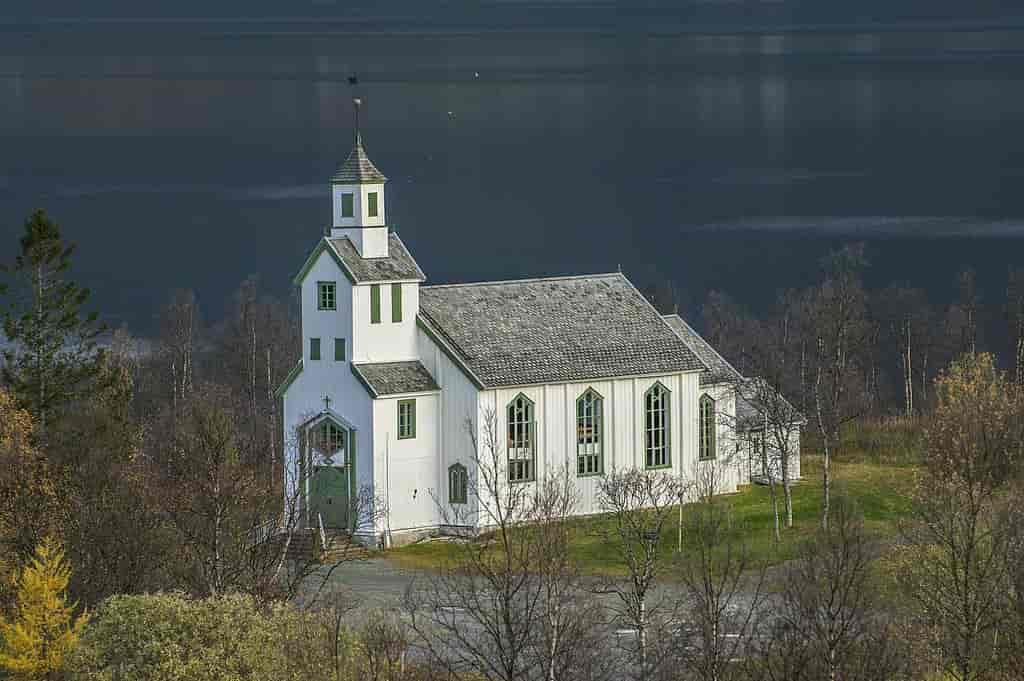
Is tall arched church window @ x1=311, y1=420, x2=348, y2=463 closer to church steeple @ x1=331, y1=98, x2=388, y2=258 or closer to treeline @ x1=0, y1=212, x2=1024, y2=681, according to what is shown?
treeline @ x1=0, y1=212, x2=1024, y2=681

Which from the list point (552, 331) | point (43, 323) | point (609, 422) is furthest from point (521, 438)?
point (43, 323)

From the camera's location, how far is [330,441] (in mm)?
57750

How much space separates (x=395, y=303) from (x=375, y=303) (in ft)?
1.71

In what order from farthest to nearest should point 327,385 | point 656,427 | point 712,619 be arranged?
point 656,427, point 327,385, point 712,619

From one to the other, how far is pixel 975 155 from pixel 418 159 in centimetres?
4210

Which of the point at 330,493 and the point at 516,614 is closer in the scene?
the point at 516,614

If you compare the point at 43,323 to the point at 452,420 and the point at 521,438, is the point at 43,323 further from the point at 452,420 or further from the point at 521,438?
the point at 521,438

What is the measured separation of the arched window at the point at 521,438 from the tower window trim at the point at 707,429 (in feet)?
18.1

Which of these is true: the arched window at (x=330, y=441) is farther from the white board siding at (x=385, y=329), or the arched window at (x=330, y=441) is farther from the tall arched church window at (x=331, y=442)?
the white board siding at (x=385, y=329)

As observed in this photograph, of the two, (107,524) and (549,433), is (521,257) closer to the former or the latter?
(549,433)

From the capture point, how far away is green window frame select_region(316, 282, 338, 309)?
58.3m

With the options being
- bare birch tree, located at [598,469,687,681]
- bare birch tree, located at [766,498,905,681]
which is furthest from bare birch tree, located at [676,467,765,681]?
bare birch tree, located at [766,498,905,681]

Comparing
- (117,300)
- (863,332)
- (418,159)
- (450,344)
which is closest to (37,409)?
(450,344)

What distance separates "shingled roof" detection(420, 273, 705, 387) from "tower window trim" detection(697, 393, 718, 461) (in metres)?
1.54
